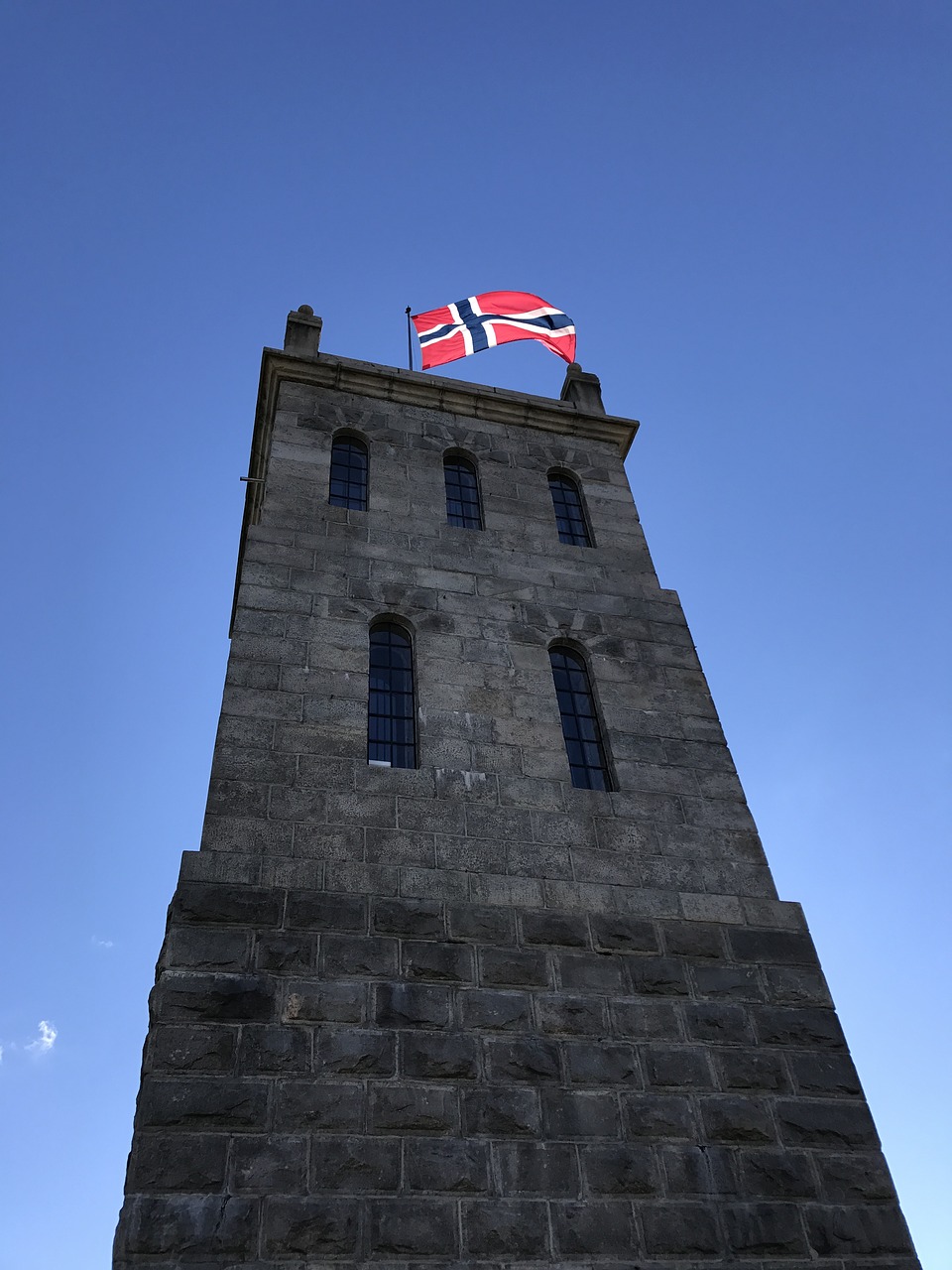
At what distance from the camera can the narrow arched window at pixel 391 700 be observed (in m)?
10.5

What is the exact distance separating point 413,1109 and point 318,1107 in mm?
739

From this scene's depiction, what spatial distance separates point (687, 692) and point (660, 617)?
132 cm

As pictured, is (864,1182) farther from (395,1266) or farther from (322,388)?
(322,388)

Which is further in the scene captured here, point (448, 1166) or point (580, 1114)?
point (580, 1114)

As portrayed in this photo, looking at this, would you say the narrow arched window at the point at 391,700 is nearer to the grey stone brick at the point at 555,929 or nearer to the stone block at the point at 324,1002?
the grey stone brick at the point at 555,929

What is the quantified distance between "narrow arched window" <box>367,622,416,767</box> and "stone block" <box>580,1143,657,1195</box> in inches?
159

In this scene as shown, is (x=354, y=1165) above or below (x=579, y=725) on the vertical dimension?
below

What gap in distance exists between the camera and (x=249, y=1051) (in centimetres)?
781

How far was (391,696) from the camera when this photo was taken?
11062mm

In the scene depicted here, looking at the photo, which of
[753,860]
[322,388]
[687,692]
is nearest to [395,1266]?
[753,860]

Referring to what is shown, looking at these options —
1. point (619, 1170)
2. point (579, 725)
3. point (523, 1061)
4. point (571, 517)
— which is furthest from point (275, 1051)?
point (571, 517)

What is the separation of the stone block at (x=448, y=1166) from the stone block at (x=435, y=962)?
4.32 ft

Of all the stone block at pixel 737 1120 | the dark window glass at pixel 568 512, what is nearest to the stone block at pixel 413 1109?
the stone block at pixel 737 1120

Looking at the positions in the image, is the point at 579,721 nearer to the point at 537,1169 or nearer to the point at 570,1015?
the point at 570,1015
